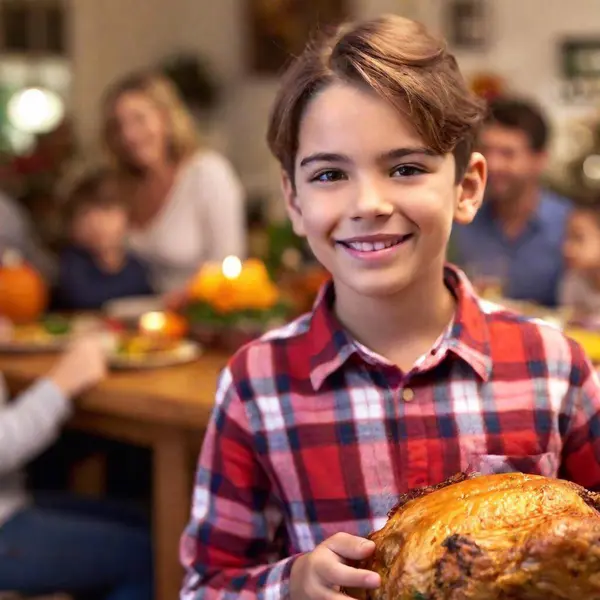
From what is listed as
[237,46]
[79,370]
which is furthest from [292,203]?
[237,46]

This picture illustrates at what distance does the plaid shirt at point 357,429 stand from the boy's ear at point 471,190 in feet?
0.32

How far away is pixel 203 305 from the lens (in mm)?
2154

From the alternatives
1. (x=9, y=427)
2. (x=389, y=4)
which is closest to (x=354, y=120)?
(x=9, y=427)

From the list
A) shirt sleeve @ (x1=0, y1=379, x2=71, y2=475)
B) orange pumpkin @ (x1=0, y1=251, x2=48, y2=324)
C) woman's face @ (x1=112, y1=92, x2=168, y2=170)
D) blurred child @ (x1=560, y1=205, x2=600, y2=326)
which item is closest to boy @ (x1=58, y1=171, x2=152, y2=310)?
woman's face @ (x1=112, y1=92, x2=168, y2=170)

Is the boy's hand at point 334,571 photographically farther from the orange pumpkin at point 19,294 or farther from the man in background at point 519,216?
the man in background at point 519,216

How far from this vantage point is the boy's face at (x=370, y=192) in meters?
0.87

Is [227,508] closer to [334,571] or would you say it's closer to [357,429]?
[357,429]

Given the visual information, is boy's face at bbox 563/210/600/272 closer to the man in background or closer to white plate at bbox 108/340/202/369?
the man in background

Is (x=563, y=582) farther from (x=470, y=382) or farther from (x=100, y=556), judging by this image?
(x=100, y=556)

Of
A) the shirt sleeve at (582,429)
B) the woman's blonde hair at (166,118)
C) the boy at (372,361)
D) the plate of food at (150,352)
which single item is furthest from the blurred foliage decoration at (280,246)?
the shirt sleeve at (582,429)

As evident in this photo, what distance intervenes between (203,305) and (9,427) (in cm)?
54

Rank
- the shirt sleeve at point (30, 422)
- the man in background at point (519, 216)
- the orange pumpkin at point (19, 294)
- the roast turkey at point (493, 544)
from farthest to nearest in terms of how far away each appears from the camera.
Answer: the man in background at point (519, 216) → the orange pumpkin at point (19, 294) → the shirt sleeve at point (30, 422) → the roast turkey at point (493, 544)

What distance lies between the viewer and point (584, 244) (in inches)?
108

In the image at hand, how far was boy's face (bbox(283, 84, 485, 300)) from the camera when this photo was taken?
87 cm
